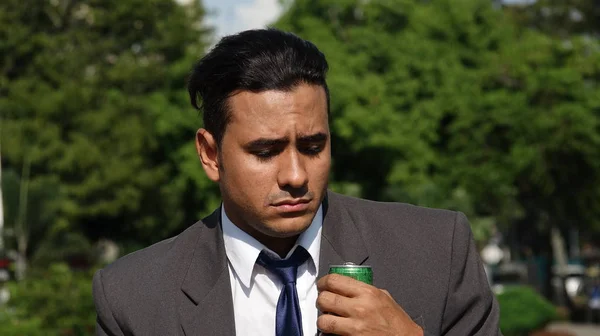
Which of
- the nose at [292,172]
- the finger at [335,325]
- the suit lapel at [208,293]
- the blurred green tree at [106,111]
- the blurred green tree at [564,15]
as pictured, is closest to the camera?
the finger at [335,325]

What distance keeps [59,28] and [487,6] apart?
14.4 m

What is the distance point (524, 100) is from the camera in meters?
35.3

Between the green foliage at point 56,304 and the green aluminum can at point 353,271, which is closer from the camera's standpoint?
the green aluminum can at point 353,271

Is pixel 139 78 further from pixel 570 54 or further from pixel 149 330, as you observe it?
pixel 149 330

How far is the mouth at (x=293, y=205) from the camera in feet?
10.00

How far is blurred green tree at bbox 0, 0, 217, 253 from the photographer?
3834 cm

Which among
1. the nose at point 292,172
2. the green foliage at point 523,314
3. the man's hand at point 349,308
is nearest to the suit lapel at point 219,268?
the nose at point 292,172

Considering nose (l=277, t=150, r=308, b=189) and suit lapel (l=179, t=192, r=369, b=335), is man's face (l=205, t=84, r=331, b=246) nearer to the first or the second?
nose (l=277, t=150, r=308, b=189)

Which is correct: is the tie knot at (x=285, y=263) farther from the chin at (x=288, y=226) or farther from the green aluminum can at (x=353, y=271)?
the green aluminum can at (x=353, y=271)

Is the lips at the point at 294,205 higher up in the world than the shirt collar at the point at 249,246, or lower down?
higher up

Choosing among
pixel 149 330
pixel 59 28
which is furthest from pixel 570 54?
pixel 149 330

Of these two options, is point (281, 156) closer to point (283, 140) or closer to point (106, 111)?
point (283, 140)

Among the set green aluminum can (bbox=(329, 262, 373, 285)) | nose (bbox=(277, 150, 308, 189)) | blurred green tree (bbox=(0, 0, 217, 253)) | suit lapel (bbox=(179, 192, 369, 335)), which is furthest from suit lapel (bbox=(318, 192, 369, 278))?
blurred green tree (bbox=(0, 0, 217, 253))

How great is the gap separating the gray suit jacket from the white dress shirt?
0.13 feet
